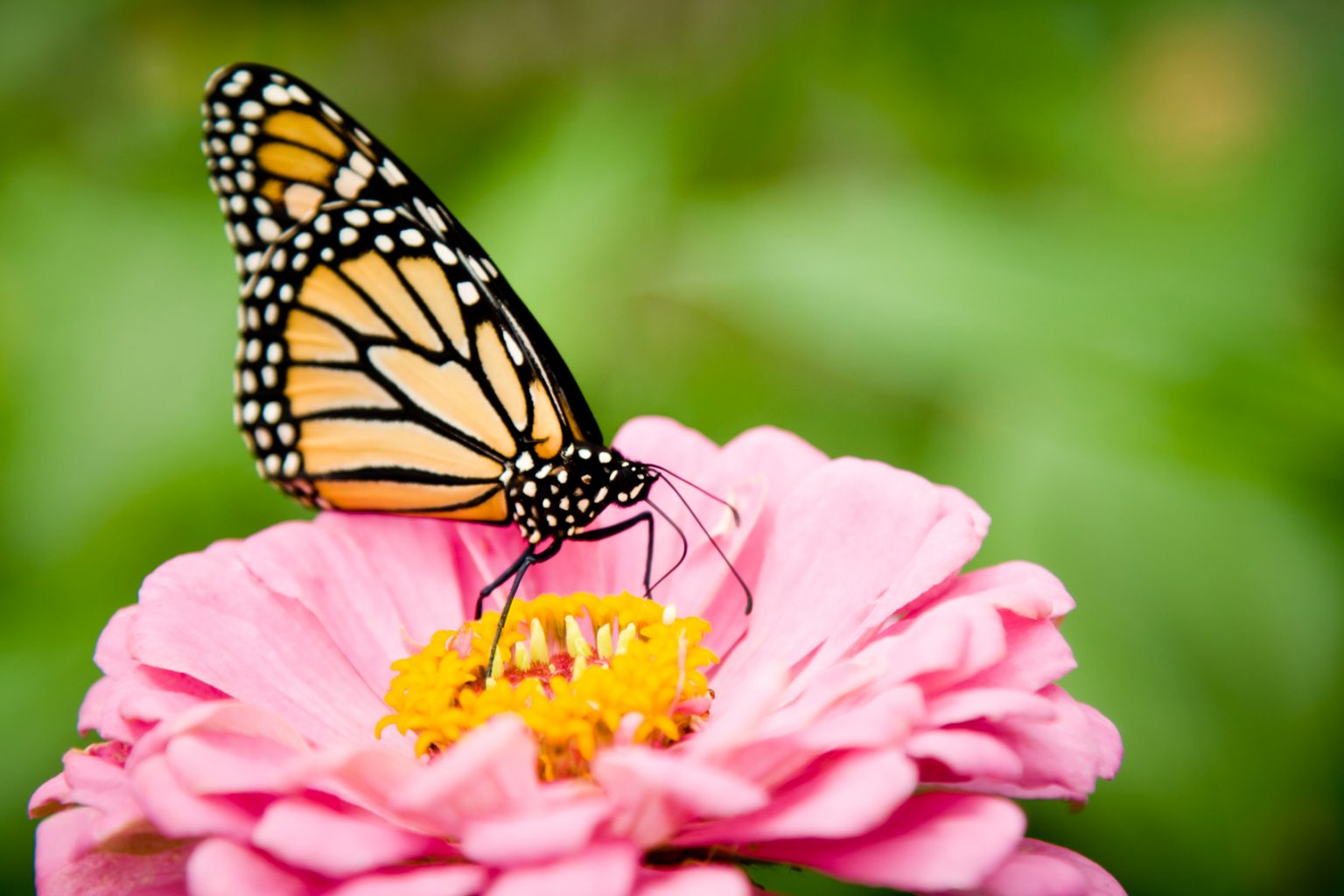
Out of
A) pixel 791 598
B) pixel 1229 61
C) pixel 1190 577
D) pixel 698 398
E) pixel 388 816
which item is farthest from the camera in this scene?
pixel 1229 61

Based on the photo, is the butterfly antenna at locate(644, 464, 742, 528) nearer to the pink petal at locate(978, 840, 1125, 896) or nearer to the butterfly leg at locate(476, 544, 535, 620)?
the butterfly leg at locate(476, 544, 535, 620)

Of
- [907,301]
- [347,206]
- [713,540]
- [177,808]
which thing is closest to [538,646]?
[713,540]

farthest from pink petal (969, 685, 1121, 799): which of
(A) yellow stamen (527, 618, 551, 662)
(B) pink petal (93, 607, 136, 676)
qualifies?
(B) pink petal (93, 607, 136, 676)

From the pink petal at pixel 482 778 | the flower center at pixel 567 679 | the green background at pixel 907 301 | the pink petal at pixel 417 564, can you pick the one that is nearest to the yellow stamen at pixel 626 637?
the flower center at pixel 567 679

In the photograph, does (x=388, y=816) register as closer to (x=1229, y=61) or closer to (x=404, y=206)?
(x=404, y=206)

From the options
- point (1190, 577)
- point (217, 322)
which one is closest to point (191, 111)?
point (217, 322)
